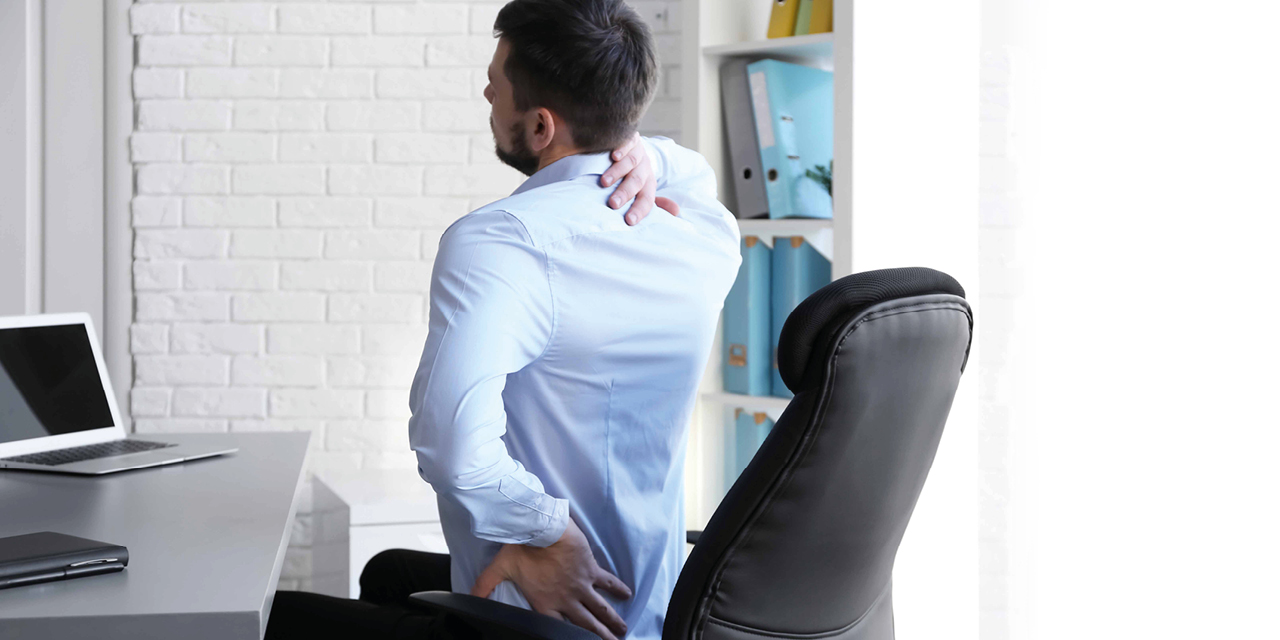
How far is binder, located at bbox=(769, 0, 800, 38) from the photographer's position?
250 cm

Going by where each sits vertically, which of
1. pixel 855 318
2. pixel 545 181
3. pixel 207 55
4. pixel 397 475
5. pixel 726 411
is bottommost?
pixel 397 475

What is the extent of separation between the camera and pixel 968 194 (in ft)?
7.98

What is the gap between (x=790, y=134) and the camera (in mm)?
2504

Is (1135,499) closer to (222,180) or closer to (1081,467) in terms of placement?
(1081,467)

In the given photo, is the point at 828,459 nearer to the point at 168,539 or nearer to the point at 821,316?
the point at 821,316

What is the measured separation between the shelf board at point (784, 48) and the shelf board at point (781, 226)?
396mm

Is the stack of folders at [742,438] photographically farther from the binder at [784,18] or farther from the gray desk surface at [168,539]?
the gray desk surface at [168,539]

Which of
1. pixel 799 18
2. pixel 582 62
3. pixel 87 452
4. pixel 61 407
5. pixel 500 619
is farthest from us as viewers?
pixel 799 18

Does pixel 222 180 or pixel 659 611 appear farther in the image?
pixel 222 180

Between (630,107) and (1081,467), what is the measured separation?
144 cm

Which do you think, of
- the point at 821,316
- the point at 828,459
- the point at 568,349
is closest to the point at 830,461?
the point at 828,459

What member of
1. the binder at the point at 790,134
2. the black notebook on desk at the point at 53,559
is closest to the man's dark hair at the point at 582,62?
the black notebook on desk at the point at 53,559

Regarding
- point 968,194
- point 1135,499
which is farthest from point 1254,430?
point 968,194

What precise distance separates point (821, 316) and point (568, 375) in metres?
0.39
